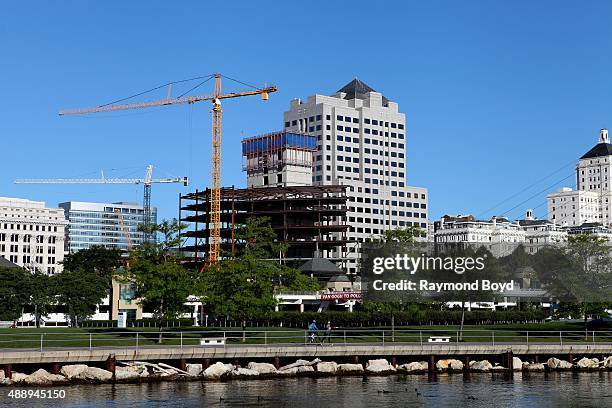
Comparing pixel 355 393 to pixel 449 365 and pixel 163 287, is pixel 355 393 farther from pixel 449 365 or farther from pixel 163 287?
pixel 163 287

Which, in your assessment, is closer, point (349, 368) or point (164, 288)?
point (349, 368)

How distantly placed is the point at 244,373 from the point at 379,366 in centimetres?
1091

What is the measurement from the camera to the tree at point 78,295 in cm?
14775

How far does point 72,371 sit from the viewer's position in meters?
65.1

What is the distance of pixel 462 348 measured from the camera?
3031 inches

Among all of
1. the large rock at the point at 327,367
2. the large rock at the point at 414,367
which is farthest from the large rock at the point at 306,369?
the large rock at the point at 414,367

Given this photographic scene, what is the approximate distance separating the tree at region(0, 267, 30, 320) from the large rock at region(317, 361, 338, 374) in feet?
275

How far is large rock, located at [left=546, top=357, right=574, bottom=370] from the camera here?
3076 inches

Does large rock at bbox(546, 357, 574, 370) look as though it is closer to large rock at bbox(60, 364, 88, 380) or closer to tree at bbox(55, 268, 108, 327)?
large rock at bbox(60, 364, 88, 380)

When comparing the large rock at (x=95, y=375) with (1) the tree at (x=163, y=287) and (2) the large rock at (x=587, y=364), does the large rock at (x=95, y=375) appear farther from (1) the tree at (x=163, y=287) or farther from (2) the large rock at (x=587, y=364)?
(2) the large rock at (x=587, y=364)

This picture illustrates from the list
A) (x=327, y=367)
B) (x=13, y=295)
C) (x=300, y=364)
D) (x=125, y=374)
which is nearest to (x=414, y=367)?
(x=327, y=367)

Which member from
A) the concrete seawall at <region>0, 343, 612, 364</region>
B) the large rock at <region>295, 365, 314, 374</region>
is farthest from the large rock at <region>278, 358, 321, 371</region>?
the concrete seawall at <region>0, 343, 612, 364</region>

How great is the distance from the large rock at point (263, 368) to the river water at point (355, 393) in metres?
1.53

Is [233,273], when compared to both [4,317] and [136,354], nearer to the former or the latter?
[136,354]
